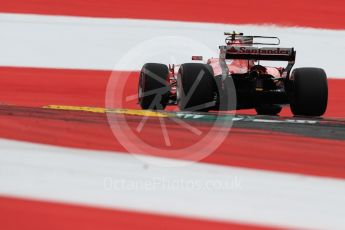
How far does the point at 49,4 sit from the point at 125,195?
10.5 m

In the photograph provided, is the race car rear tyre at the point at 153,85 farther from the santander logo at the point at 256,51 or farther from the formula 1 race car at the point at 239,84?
the santander logo at the point at 256,51

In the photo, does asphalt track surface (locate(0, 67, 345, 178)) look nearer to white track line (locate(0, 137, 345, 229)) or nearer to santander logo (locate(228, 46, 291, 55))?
white track line (locate(0, 137, 345, 229))

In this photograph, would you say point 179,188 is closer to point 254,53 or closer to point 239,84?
point 254,53

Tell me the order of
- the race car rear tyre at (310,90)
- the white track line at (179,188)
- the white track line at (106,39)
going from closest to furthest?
1. the white track line at (179,188)
2. the race car rear tyre at (310,90)
3. the white track line at (106,39)

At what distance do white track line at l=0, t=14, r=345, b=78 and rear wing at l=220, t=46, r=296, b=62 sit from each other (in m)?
4.43

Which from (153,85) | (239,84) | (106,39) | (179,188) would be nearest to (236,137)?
(179,188)

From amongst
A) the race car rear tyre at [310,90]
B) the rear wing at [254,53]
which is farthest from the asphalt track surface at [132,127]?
the rear wing at [254,53]

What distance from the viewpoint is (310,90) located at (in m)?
8.97

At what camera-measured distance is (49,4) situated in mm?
15070

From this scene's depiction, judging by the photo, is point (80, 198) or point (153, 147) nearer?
point (80, 198)

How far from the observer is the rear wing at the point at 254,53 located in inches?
355

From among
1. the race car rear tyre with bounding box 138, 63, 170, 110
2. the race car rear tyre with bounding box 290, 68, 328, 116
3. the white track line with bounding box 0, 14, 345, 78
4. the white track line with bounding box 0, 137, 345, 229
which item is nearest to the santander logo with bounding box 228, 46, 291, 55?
the race car rear tyre with bounding box 290, 68, 328, 116

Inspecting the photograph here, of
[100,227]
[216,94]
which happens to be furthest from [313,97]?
[100,227]

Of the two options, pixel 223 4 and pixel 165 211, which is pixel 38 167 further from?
pixel 223 4
